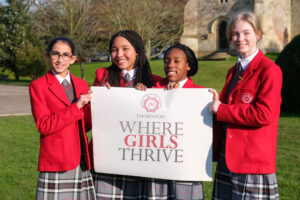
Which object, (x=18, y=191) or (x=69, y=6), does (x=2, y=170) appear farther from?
(x=69, y=6)

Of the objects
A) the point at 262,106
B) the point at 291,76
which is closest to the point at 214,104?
the point at 262,106

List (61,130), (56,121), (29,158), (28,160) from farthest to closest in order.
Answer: (29,158) → (28,160) → (61,130) → (56,121)

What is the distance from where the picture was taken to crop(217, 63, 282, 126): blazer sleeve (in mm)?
2363

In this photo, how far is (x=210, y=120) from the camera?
8.66ft

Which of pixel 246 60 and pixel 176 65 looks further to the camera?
pixel 176 65

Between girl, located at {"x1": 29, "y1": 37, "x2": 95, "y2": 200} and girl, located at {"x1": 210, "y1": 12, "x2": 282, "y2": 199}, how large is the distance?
1077 mm

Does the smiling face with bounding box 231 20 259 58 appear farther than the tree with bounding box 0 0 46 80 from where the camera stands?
No

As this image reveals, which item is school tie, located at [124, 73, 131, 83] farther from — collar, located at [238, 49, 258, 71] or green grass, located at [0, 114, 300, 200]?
green grass, located at [0, 114, 300, 200]

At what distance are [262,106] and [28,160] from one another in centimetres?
453

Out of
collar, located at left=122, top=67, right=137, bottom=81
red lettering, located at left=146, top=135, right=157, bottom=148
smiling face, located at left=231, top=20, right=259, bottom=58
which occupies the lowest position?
red lettering, located at left=146, top=135, right=157, bottom=148

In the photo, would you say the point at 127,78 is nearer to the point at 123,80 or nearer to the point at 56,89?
the point at 123,80

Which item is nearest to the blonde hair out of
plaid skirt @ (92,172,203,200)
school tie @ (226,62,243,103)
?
school tie @ (226,62,243,103)

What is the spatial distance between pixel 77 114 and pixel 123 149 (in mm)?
460

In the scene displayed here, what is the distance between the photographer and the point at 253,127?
2.48 meters
